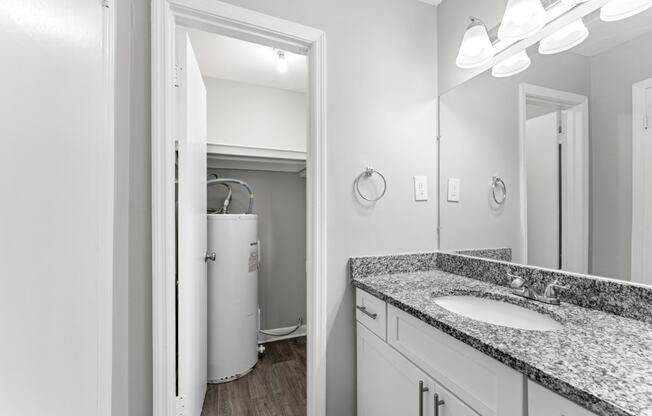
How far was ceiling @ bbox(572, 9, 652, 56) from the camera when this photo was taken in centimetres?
81

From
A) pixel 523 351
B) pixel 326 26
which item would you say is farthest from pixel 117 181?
pixel 523 351

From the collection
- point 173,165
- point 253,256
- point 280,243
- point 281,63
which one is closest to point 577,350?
point 173,165

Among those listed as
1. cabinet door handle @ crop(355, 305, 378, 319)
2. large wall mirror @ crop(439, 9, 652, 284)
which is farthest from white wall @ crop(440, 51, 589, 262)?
cabinet door handle @ crop(355, 305, 378, 319)

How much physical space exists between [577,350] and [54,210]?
3.91ft

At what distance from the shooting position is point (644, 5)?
80 centimetres

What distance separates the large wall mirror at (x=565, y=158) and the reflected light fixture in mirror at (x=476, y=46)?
0.10 m

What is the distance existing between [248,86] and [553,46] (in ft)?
7.08

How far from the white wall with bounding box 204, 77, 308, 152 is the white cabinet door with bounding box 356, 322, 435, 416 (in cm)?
178

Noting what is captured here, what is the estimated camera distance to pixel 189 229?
1.21 meters

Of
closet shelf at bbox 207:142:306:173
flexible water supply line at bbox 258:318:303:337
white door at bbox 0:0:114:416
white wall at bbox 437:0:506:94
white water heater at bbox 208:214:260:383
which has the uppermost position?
white wall at bbox 437:0:506:94

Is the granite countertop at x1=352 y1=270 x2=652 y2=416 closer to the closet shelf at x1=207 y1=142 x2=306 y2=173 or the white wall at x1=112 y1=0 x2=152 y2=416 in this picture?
the white wall at x1=112 y1=0 x2=152 y2=416

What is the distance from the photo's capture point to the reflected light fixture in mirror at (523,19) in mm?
1001

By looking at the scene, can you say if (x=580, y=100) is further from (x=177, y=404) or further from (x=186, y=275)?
(x=177, y=404)

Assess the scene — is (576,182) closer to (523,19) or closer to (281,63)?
(523,19)
